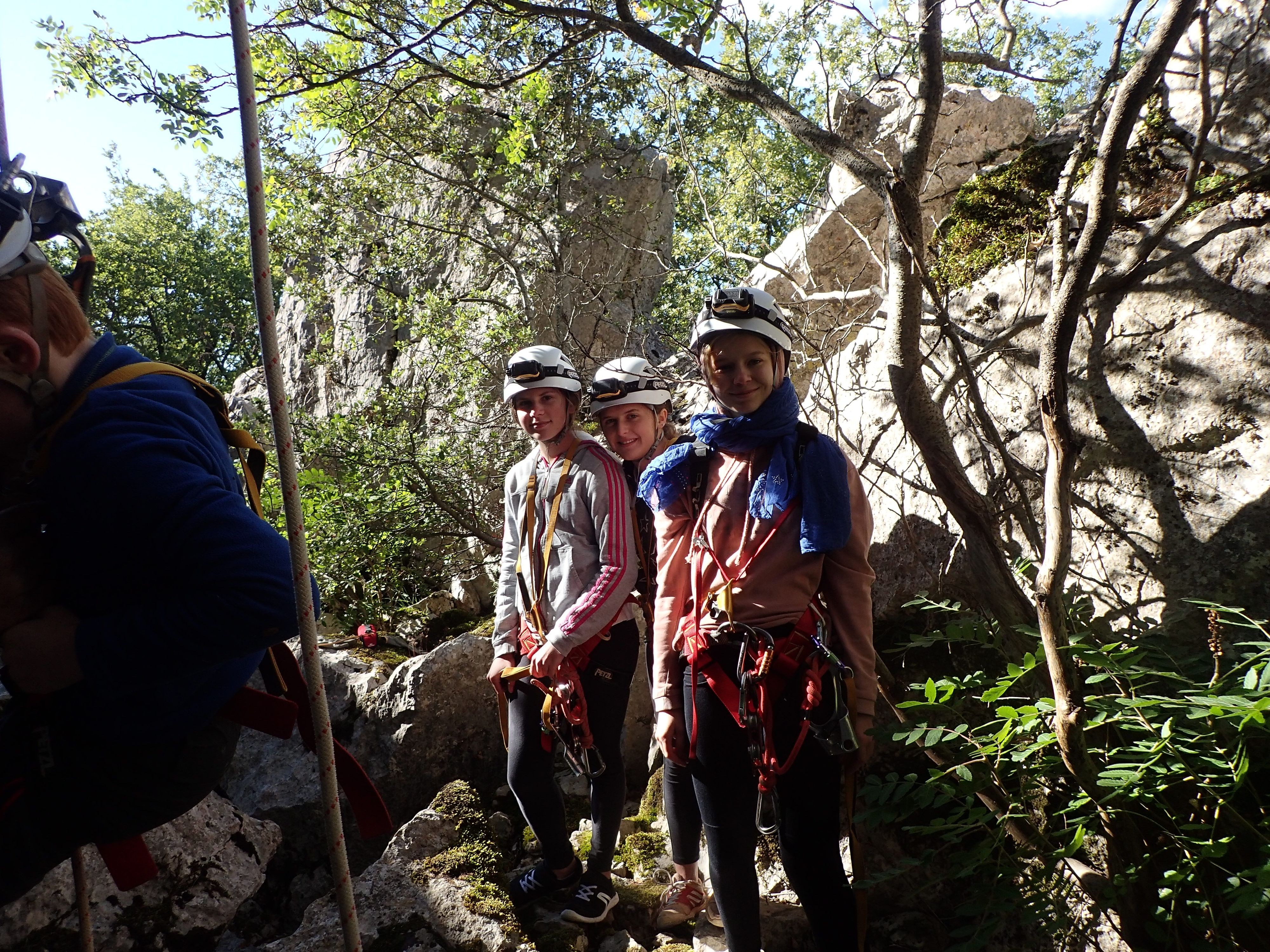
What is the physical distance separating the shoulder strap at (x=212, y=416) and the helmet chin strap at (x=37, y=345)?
37 millimetres

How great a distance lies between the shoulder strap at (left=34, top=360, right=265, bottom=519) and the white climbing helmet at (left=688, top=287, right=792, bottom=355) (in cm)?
142

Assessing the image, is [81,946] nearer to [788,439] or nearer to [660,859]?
[660,859]

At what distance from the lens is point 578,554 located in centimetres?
319

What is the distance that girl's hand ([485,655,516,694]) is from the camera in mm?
3262

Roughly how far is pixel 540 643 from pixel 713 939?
4.29ft

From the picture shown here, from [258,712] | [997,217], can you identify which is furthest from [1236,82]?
[258,712]

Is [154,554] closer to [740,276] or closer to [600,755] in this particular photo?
[600,755]

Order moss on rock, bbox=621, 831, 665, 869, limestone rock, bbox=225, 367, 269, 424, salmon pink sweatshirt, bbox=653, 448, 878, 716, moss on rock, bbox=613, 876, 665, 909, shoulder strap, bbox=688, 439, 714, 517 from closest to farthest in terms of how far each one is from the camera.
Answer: salmon pink sweatshirt, bbox=653, 448, 878, 716 < shoulder strap, bbox=688, 439, 714, 517 < moss on rock, bbox=613, 876, 665, 909 < moss on rock, bbox=621, 831, 665, 869 < limestone rock, bbox=225, 367, 269, 424

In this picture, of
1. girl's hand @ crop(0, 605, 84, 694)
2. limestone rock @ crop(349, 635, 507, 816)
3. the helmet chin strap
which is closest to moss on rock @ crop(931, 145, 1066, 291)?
→ limestone rock @ crop(349, 635, 507, 816)

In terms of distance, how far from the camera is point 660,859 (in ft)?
12.3

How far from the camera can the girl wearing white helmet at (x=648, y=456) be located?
3.06m

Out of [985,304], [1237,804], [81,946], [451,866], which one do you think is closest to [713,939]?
[451,866]

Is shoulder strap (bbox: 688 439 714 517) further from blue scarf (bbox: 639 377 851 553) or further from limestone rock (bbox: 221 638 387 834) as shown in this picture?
limestone rock (bbox: 221 638 387 834)

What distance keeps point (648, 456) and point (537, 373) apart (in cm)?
70
